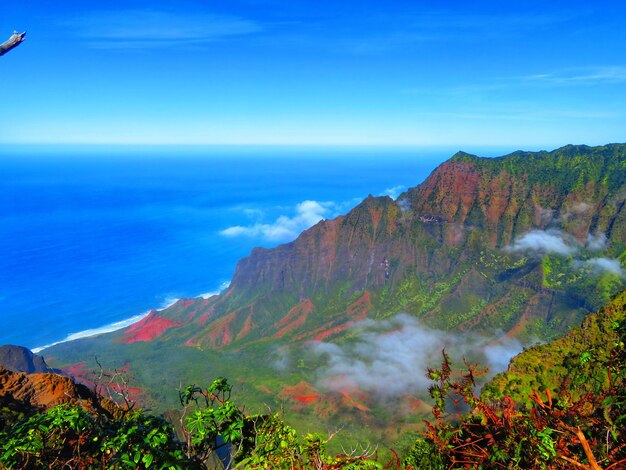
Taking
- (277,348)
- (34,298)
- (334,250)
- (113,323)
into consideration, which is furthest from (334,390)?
(34,298)

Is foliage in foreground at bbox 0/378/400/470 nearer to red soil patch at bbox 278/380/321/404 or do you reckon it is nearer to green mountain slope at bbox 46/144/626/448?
green mountain slope at bbox 46/144/626/448

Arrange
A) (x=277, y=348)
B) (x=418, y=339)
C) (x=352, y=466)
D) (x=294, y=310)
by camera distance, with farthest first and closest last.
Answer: (x=294, y=310) → (x=277, y=348) → (x=418, y=339) → (x=352, y=466)

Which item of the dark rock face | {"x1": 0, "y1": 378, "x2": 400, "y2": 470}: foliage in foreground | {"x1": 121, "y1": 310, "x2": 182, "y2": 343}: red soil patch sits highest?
{"x1": 0, "y1": 378, "x2": 400, "y2": 470}: foliage in foreground

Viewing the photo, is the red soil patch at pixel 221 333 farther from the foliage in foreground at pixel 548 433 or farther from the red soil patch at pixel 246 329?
the foliage in foreground at pixel 548 433

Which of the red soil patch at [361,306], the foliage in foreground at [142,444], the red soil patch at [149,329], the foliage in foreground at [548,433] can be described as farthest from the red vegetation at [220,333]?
the foliage in foreground at [548,433]

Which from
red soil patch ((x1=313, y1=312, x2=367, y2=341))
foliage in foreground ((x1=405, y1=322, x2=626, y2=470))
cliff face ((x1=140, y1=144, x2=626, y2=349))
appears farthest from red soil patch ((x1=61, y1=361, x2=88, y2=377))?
foliage in foreground ((x1=405, y1=322, x2=626, y2=470))

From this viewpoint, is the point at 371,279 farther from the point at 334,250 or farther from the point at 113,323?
the point at 113,323
